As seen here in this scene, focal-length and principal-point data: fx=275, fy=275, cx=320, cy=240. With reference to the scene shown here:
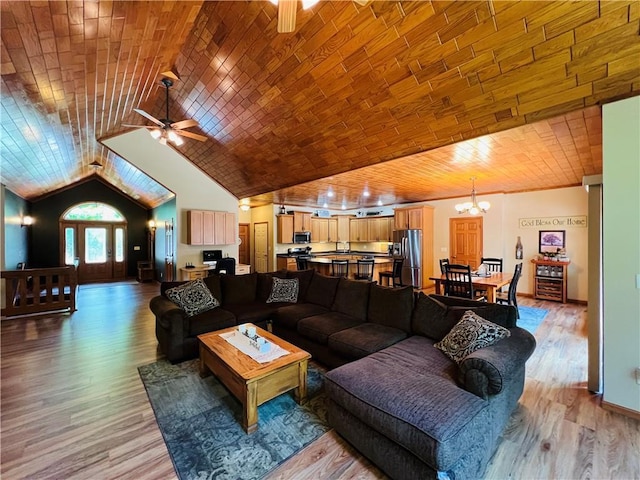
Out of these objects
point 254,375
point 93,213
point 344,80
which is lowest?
point 254,375

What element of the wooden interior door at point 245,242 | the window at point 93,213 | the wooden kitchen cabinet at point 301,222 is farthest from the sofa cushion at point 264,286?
the window at point 93,213

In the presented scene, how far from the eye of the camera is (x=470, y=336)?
2264mm

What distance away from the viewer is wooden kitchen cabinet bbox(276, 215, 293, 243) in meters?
8.87

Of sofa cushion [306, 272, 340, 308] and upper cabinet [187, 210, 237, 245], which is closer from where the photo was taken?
sofa cushion [306, 272, 340, 308]

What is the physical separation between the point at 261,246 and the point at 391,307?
6.98 metres

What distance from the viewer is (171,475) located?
176 centimetres

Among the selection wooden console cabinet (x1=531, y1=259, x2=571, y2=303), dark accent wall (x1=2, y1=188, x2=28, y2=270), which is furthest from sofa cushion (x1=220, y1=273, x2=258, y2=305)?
wooden console cabinet (x1=531, y1=259, x2=571, y2=303)

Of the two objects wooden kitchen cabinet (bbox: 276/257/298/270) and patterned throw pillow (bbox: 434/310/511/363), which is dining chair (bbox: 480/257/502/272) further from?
wooden kitchen cabinet (bbox: 276/257/298/270)

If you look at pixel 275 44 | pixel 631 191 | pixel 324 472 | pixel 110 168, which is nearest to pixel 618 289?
pixel 631 191

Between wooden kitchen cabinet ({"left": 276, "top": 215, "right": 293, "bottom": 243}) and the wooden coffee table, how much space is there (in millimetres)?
6170

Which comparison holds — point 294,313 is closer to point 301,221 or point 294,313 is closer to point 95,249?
point 301,221

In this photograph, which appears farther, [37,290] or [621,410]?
[37,290]

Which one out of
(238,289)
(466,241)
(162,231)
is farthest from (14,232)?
(466,241)

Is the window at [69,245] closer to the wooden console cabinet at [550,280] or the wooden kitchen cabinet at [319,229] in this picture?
the wooden kitchen cabinet at [319,229]
